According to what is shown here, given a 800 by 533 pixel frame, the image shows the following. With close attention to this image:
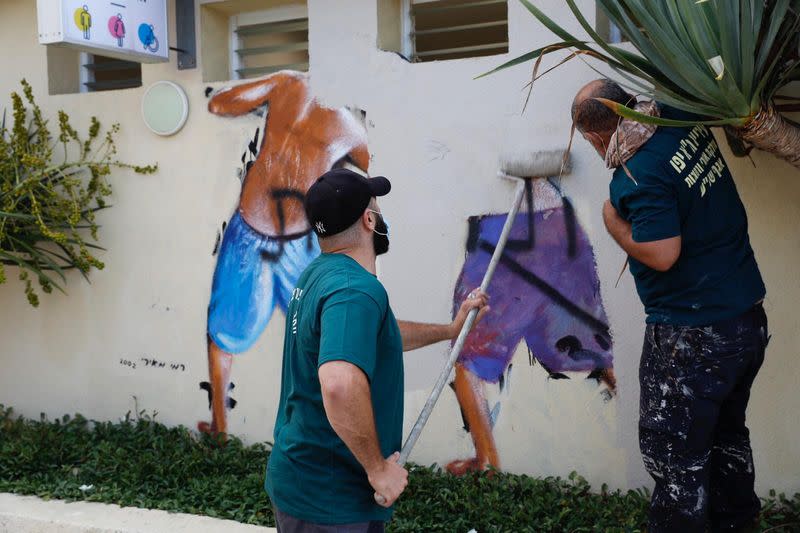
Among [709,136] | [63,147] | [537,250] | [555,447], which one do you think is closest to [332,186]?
[709,136]

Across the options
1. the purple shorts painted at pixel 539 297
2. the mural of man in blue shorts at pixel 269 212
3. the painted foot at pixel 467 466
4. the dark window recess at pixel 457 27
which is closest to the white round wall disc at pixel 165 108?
the mural of man in blue shorts at pixel 269 212

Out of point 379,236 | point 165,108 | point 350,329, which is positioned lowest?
point 350,329

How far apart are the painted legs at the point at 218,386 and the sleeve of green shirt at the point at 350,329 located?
3.14m

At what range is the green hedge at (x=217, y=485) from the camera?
4416mm

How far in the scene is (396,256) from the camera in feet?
17.2

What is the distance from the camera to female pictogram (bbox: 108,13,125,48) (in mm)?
5332

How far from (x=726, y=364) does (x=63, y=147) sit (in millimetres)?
4518

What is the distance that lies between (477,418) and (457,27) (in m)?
2.17

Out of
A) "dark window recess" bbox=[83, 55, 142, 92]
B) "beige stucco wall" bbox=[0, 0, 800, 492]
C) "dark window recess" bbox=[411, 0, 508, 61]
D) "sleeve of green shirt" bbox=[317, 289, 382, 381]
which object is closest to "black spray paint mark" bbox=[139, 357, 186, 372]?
"beige stucco wall" bbox=[0, 0, 800, 492]

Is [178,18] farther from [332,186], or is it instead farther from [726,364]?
[726,364]

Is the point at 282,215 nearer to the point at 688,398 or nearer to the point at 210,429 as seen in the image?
the point at 210,429

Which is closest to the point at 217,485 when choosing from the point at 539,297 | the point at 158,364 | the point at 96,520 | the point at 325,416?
the point at 96,520

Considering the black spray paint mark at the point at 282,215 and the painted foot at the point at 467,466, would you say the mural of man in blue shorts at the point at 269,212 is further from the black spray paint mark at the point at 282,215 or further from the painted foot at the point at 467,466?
the painted foot at the point at 467,466

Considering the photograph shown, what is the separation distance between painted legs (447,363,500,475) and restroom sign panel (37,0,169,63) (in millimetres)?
2588
